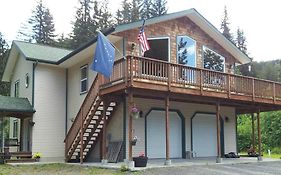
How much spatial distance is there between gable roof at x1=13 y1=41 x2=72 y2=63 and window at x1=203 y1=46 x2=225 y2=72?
875cm

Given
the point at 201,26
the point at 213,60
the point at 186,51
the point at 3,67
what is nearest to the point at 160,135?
the point at 186,51

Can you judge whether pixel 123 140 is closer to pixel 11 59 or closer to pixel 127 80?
pixel 127 80

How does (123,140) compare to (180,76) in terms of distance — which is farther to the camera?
(123,140)

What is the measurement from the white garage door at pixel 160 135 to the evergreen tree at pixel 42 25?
129 ft

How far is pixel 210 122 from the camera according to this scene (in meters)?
21.6

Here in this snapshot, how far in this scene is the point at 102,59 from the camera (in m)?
14.7

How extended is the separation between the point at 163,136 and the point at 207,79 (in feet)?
12.7

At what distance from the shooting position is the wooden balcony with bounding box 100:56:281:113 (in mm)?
14586

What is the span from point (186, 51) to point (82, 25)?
3577 centimetres

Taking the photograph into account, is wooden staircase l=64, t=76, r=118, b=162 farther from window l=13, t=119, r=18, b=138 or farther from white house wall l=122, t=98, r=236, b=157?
window l=13, t=119, r=18, b=138

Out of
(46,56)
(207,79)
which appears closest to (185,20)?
(207,79)

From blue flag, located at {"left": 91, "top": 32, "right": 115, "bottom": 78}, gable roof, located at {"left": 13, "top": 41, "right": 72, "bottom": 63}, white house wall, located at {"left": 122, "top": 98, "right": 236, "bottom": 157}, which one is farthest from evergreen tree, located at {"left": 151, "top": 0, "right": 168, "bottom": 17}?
blue flag, located at {"left": 91, "top": 32, "right": 115, "bottom": 78}

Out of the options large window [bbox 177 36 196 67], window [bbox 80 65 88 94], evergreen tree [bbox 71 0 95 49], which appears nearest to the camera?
large window [bbox 177 36 196 67]

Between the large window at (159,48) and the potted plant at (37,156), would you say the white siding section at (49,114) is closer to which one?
the potted plant at (37,156)
